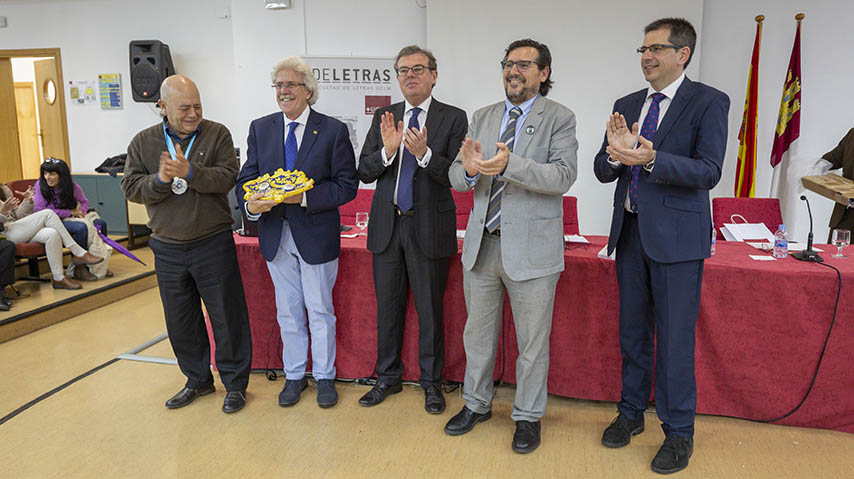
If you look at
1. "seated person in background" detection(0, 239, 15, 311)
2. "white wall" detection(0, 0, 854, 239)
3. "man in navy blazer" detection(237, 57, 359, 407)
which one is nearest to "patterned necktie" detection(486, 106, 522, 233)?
"man in navy blazer" detection(237, 57, 359, 407)

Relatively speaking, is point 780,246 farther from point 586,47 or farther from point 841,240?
point 586,47

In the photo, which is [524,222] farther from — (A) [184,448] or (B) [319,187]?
(A) [184,448]

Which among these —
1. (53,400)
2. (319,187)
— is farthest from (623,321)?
(53,400)

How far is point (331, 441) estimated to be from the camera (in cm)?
246

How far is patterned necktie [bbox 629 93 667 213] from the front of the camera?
2225mm

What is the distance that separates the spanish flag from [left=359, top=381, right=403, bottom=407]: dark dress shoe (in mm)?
3638

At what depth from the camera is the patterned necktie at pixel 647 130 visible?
2.22m

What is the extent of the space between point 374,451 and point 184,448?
0.87 m

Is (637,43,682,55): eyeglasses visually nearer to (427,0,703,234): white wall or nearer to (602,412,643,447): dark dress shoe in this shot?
(602,412,643,447): dark dress shoe

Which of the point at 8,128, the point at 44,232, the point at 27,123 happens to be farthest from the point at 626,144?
the point at 27,123

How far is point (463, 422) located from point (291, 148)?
5.17ft

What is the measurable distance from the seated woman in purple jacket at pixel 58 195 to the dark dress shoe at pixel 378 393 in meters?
3.87

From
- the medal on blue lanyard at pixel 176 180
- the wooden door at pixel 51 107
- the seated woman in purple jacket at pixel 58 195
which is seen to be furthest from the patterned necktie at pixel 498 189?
the wooden door at pixel 51 107

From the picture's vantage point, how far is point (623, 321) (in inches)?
94.9
